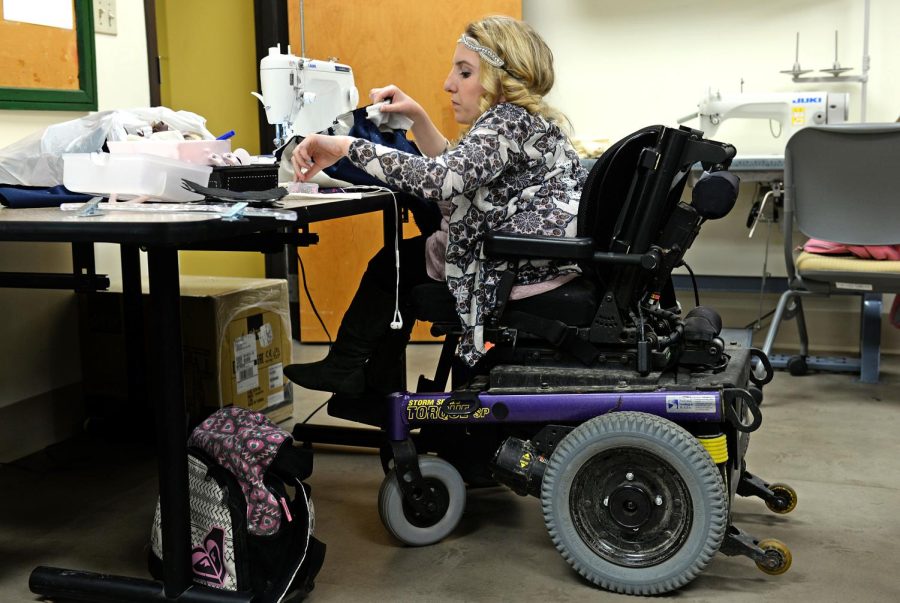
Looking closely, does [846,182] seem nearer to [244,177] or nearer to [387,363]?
[387,363]

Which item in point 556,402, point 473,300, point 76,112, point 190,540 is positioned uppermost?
point 76,112

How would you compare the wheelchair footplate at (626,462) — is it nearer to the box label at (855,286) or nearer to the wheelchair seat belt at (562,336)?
the wheelchair seat belt at (562,336)

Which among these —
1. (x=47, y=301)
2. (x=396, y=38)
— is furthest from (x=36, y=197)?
(x=396, y=38)

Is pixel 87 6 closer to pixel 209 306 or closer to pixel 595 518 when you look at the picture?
pixel 209 306

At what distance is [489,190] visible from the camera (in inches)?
85.0

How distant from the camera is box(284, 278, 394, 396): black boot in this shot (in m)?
2.34

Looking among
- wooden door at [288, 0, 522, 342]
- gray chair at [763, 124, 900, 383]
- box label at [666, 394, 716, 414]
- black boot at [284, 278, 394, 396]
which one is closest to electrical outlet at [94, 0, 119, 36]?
wooden door at [288, 0, 522, 342]

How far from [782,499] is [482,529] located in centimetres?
69

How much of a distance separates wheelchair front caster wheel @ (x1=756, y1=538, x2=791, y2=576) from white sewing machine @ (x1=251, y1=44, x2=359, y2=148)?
1.40m

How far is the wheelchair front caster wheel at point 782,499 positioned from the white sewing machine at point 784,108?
180cm

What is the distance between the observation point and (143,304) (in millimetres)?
2992

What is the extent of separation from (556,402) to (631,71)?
2.58 m

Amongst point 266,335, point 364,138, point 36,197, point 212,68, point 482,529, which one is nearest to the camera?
point 36,197

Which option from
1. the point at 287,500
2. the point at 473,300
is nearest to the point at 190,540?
the point at 287,500
